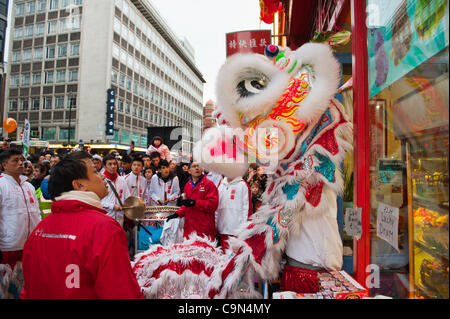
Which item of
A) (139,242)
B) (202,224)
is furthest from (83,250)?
A: (139,242)

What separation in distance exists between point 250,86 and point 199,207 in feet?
8.88

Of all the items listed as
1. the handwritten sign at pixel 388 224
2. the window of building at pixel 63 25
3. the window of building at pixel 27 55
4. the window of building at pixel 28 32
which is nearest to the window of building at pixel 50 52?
the window of building at pixel 28 32

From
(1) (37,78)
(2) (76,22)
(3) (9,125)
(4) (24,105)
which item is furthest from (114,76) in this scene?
(3) (9,125)

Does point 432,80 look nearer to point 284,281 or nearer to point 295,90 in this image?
point 295,90

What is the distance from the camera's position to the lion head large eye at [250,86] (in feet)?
5.32

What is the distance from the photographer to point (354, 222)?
67.8 inches

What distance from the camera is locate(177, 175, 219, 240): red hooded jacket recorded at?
407 centimetres

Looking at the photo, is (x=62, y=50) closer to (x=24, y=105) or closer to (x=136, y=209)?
(x=24, y=105)

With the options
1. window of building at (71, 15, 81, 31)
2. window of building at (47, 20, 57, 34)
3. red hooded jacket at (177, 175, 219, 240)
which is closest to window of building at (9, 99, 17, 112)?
window of building at (47, 20, 57, 34)

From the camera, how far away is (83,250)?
1257mm

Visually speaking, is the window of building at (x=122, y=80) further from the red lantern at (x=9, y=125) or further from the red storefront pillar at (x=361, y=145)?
the red storefront pillar at (x=361, y=145)

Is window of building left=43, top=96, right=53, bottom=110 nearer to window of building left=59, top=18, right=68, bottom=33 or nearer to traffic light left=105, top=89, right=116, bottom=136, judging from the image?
window of building left=59, top=18, right=68, bottom=33

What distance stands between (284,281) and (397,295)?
2.03 ft

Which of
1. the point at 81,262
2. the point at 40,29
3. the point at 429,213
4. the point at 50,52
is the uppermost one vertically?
the point at 40,29
